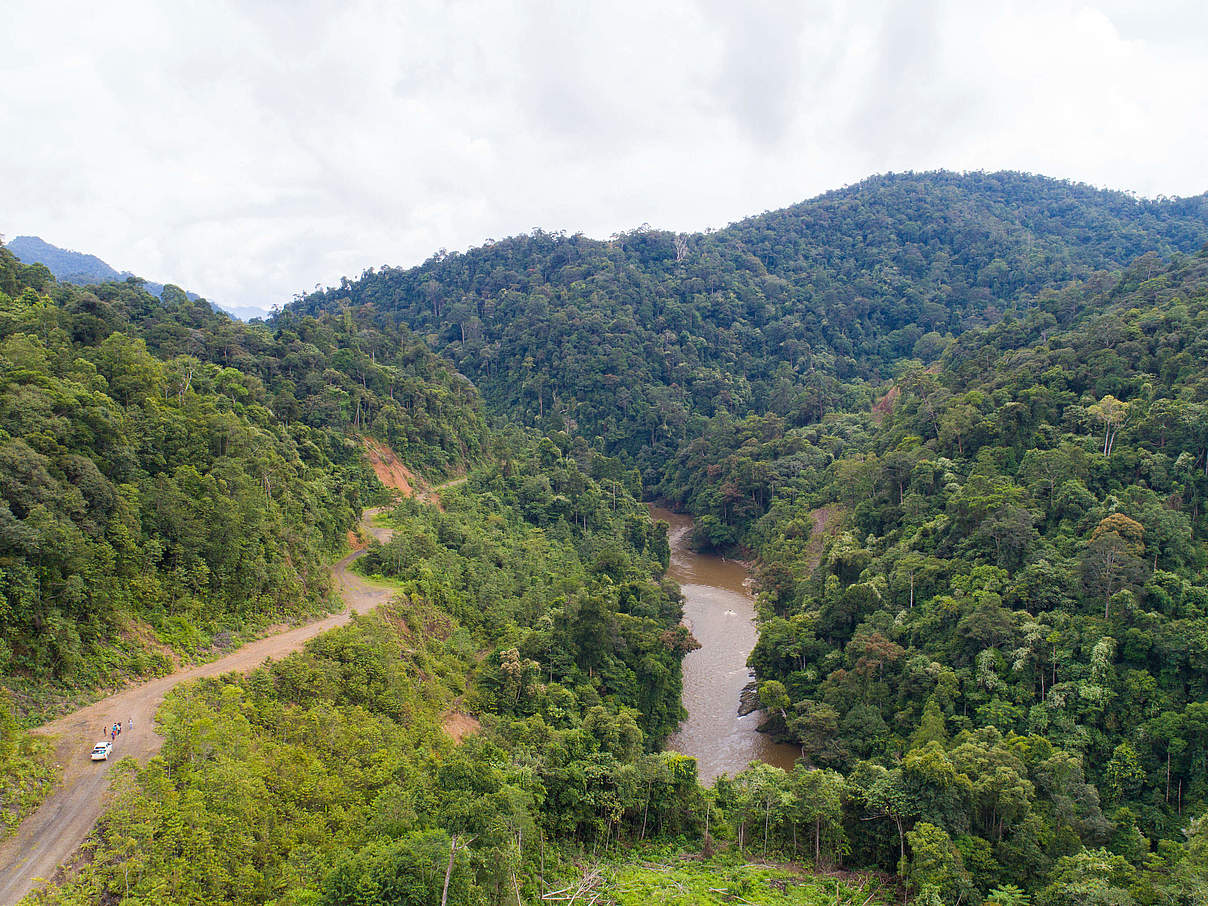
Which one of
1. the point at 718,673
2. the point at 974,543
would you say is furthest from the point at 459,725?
the point at 974,543

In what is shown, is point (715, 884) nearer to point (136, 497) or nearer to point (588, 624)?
point (588, 624)

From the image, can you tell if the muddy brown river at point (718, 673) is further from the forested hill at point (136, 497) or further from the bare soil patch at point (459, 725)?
the forested hill at point (136, 497)

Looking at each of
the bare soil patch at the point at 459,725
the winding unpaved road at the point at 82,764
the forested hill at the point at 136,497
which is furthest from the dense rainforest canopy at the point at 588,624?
the winding unpaved road at the point at 82,764

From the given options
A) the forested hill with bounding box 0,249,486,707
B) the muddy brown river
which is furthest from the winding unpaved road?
the muddy brown river

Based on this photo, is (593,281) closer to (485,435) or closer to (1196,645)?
(485,435)

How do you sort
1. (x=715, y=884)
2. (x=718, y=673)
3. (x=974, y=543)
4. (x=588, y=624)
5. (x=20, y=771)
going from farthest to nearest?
(x=718, y=673), (x=974, y=543), (x=588, y=624), (x=715, y=884), (x=20, y=771)

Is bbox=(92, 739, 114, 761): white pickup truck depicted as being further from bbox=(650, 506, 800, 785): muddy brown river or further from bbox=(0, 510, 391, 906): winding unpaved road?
bbox=(650, 506, 800, 785): muddy brown river
